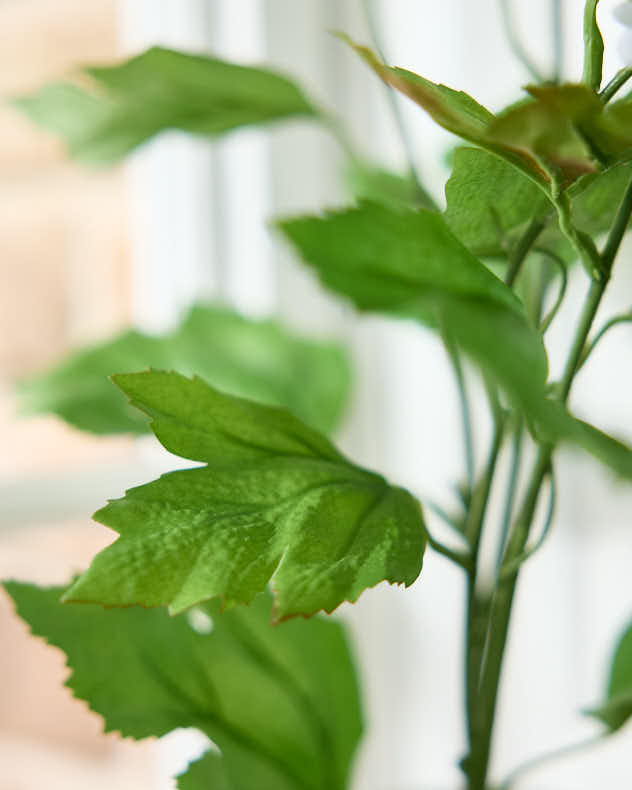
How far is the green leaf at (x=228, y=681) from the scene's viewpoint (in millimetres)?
400

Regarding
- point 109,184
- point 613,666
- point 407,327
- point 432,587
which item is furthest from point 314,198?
point 613,666

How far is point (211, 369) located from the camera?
1.96ft

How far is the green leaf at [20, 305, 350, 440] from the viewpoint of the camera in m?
0.54

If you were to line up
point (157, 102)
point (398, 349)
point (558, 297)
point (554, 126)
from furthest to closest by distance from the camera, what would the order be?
point (398, 349)
point (157, 102)
point (558, 297)
point (554, 126)

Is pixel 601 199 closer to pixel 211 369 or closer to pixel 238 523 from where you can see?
pixel 238 523

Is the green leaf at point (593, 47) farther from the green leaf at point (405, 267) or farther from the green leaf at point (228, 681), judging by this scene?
the green leaf at point (228, 681)

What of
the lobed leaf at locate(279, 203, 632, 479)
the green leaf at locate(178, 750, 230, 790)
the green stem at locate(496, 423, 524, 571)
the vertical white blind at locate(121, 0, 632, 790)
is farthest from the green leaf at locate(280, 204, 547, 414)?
the vertical white blind at locate(121, 0, 632, 790)

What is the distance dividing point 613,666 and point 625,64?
0.33m

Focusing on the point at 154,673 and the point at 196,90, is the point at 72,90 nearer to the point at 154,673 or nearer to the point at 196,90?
the point at 196,90

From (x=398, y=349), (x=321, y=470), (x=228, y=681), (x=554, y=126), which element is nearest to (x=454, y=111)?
(x=554, y=126)

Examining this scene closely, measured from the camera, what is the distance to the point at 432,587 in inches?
34.3

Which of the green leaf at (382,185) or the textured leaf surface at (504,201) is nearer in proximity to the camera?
the textured leaf surface at (504,201)

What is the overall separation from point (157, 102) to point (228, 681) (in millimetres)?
342

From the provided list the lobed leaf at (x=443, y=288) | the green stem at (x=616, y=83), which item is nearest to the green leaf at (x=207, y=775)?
the lobed leaf at (x=443, y=288)
